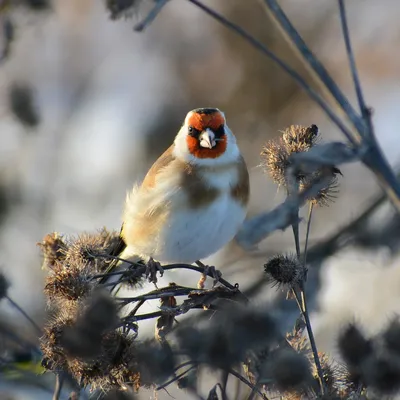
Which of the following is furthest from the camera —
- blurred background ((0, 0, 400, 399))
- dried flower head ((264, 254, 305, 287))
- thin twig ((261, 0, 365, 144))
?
blurred background ((0, 0, 400, 399))

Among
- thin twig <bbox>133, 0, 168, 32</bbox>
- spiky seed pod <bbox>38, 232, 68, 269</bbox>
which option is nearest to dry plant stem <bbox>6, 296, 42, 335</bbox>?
spiky seed pod <bbox>38, 232, 68, 269</bbox>

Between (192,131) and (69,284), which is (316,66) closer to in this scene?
(69,284)

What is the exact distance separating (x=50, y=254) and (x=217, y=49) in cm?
474

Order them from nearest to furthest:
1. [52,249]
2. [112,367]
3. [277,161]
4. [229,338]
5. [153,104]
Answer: [229,338]
[112,367]
[277,161]
[52,249]
[153,104]

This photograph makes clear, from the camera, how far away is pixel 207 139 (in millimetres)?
3732

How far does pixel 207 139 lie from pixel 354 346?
1833mm

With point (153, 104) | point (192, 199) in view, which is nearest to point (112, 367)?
point (192, 199)

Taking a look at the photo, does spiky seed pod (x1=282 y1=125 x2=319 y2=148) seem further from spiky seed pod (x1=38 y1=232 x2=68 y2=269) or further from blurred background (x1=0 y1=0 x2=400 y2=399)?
blurred background (x1=0 y1=0 x2=400 y2=399)

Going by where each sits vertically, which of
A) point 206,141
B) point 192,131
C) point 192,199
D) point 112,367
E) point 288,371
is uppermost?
point 192,131

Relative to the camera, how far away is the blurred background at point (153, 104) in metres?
5.71

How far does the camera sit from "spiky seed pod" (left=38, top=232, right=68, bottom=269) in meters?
3.12

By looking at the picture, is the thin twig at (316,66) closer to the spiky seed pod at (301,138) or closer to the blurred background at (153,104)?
the spiky seed pod at (301,138)

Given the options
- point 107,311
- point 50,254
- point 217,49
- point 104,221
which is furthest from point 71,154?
point 107,311

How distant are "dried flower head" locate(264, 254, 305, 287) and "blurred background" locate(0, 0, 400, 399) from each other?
98.3 inches
